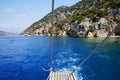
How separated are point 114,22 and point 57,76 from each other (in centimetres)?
10037

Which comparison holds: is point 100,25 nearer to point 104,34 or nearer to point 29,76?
point 104,34

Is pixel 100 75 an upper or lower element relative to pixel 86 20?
lower

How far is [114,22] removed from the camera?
375 feet

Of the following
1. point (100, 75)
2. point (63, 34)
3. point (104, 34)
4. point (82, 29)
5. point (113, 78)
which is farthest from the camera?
Result: point (63, 34)

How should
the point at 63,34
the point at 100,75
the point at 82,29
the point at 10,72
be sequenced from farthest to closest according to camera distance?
1. the point at 63,34
2. the point at 82,29
3. the point at 10,72
4. the point at 100,75

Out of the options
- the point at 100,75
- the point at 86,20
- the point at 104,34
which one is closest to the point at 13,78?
the point at 100,75

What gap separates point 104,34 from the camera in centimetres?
11231

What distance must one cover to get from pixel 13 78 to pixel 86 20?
10055 centimetres

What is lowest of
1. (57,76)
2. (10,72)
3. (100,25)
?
(10,72)

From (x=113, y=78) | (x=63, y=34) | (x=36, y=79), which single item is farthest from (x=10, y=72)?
(x=63, y=34)

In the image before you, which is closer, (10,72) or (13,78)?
(13,78)

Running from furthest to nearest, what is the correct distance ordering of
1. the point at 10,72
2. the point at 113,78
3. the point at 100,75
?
the point at 10,72, the point at 100,75, the point at 113,78

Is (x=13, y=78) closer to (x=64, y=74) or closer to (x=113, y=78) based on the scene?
(x=64, y=74)

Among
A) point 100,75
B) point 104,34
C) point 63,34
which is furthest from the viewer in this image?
point 63,34
